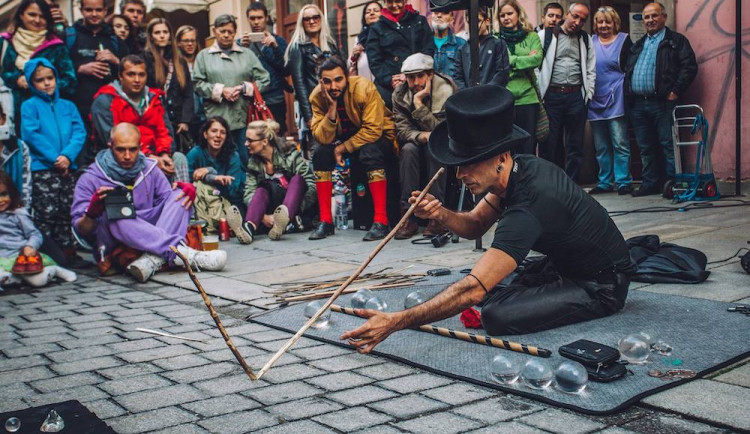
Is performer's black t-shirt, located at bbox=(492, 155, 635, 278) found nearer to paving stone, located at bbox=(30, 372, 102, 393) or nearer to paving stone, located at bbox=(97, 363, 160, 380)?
paving stone, located at bbox=(97, 363, 160, 380)

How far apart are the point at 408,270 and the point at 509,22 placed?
3.74 meters

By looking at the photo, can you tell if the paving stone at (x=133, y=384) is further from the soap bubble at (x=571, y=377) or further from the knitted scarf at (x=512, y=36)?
the knitted scarf at (x=512, y=36)

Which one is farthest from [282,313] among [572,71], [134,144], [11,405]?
[572,71]

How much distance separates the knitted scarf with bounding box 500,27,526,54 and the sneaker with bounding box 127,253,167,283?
4.27 m

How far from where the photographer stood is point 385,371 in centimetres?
367

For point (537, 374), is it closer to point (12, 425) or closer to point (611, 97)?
point (12, 425)

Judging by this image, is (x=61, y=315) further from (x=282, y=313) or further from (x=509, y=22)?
(x=509, y=22)

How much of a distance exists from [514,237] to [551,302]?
59 cm

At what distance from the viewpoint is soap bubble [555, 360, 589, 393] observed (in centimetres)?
320

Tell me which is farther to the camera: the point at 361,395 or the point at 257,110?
the point at 257,110

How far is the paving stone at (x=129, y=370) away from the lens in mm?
3816

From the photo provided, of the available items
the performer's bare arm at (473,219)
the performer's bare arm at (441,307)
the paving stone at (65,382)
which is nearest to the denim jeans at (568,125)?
the performer's bare arm at (473,219)

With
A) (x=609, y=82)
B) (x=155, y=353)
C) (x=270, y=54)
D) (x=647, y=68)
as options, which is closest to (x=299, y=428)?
(x=155, y=353)

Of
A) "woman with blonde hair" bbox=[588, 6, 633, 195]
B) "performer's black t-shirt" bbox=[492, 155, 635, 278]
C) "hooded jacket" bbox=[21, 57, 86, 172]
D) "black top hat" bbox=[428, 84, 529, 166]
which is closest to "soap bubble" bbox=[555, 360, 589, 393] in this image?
"performer's black t-shirt" bbox=[492, 155, 635, 278]
